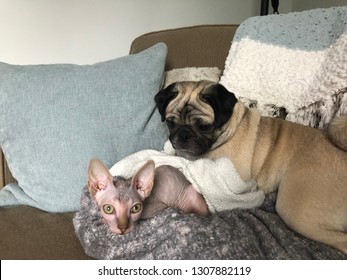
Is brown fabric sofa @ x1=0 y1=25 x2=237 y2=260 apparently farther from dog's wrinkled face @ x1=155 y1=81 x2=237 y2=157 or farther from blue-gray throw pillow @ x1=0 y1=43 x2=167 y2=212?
dog's wrinkled face @ x1=155 y1=81 x2=237 y2=157

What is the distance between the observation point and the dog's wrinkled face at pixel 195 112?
1.33 metres

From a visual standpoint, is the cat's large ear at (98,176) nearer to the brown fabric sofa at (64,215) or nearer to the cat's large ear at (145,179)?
the cat's large ear at (145,179)

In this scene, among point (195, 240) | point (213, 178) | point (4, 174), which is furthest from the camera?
point (4, 174)

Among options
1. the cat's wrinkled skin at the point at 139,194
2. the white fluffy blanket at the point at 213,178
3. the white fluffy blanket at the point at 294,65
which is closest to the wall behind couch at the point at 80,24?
the white fluffy blanket at the point at 294,65

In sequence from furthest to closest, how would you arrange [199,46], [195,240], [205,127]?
[199,46] → [205,127] → [195,240]

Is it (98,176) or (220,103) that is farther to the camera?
(220,103)

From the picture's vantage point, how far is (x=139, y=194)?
1072mm

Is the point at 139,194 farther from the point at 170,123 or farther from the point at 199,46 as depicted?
the point at 199,46

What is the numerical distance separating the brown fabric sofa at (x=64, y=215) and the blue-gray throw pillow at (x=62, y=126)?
0.26 feet

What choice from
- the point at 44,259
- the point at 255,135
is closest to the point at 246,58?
the point at 255,135

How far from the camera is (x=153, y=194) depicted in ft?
3.75

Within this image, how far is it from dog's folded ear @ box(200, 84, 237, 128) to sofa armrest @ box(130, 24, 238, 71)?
348 mm

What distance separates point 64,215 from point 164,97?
0.53 metres

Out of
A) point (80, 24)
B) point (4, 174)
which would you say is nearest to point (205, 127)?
point (4, 174)
